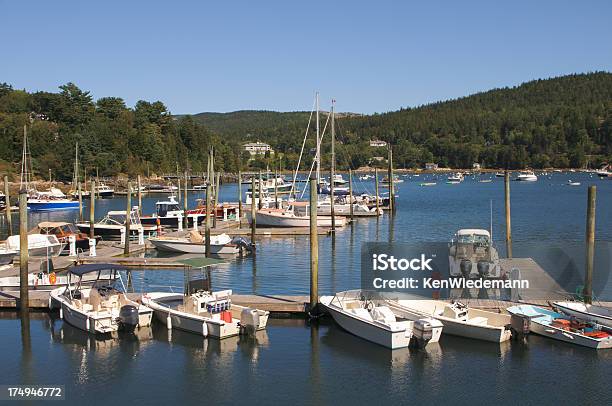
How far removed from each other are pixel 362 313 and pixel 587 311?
26.7 feet

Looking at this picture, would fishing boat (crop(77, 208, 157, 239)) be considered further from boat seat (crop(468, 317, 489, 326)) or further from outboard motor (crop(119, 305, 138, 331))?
boat seat (crop(468, 317, 489, 326))

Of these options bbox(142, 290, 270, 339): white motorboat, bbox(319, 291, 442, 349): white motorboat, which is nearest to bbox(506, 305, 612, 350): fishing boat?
bbox(319, 291, 442, 349): white motorboat

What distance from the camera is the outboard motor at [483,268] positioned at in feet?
90.4

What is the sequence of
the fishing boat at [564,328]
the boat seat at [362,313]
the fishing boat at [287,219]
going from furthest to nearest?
1. the fishing boat at [287,219]
2. the boat seat at [362,313]
3. the fishing boat at [564,328]

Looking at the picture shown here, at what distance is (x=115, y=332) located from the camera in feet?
89.2

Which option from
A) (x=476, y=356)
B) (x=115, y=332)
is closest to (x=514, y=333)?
(x=476, y=356)

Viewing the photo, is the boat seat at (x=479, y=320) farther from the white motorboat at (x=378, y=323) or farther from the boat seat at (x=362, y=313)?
the boat seat at (x=362, y=313)

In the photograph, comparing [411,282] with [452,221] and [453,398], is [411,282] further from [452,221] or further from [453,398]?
[452,221]

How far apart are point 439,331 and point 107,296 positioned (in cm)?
1277

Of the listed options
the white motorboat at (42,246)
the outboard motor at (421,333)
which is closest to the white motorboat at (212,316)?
the outboard motor at (421,333)

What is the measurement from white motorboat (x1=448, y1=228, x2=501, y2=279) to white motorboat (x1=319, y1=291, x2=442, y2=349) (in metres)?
3.18

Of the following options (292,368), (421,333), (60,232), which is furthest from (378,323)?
(60,232)

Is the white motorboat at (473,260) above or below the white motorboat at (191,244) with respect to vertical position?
above

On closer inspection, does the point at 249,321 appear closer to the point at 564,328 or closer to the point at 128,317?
the point at 128,317
